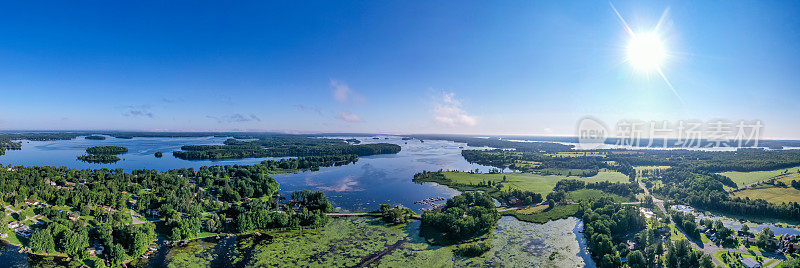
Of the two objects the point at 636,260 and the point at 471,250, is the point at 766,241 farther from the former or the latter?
the point at 471,250

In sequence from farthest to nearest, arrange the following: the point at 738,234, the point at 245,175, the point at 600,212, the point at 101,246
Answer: the point at 245,175 → the point at 600,212 → the point at 738,234 → the point at 101,246

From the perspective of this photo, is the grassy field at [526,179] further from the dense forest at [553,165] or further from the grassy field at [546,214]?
the grassy field at [546,214]

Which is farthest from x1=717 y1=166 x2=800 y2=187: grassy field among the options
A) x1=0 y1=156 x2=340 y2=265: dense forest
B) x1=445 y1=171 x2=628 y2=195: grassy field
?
x1=0 y1=156 x2=340 y2=265: dense forest

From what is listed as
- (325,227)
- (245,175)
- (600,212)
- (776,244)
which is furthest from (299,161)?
(776,244)

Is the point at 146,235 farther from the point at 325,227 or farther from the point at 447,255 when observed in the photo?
the point at 447,255

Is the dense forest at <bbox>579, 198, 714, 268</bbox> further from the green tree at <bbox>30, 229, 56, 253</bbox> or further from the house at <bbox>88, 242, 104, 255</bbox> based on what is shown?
the green tree at <bbox>30, 229, 56, 253</bbox>

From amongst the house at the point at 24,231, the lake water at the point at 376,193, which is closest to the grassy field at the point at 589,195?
the lake water at the point at 376,193

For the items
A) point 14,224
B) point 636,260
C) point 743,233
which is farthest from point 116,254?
point 743,233
